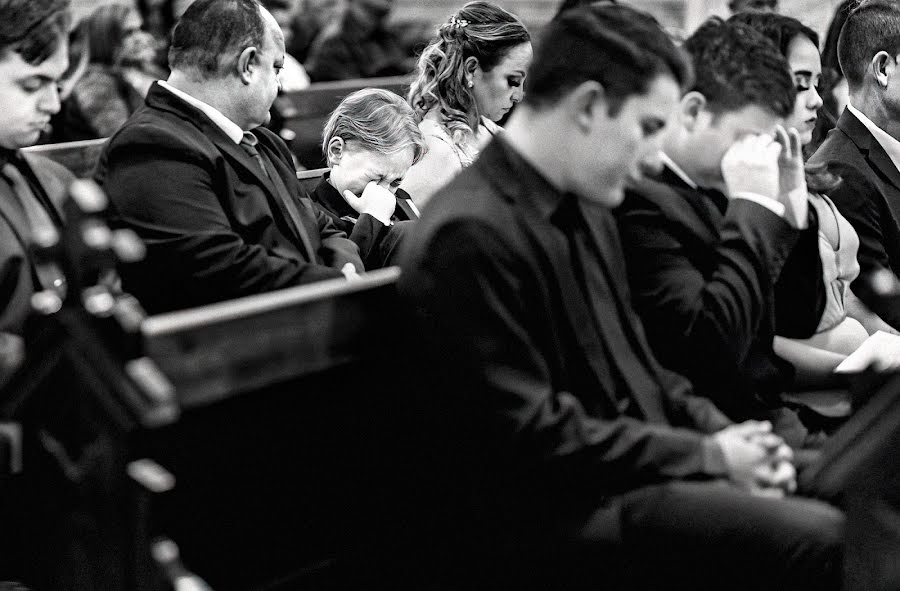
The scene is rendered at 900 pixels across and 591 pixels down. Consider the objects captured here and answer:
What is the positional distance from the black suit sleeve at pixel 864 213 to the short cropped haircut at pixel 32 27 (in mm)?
2163

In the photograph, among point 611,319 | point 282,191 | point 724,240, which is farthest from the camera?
point 282,191

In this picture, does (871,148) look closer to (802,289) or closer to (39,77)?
(802,289)

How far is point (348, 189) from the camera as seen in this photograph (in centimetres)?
371

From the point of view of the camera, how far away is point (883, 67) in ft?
12.2

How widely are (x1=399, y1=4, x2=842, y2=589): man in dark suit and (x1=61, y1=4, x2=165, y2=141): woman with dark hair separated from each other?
152 inches

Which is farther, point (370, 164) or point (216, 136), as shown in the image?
point (370, 164)

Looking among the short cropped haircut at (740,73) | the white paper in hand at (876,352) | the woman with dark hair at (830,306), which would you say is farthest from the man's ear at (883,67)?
the short cropped haircut at (740,73)

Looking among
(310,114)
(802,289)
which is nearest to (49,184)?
(802,289)

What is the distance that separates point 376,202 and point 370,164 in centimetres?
14

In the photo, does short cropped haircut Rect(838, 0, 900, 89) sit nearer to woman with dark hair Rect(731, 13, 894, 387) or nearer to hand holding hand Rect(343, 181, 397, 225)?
woman with dark hair Rect(731, 13, 894, 387)

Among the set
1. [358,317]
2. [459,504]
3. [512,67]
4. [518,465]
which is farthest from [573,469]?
[512,67]

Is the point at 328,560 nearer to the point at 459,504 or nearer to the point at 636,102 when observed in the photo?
the point at 459,504

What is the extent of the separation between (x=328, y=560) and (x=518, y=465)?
→ 1.60 feet

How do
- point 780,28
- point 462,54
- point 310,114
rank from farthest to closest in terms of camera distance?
point 310,114
point 462,54
point 780,28
